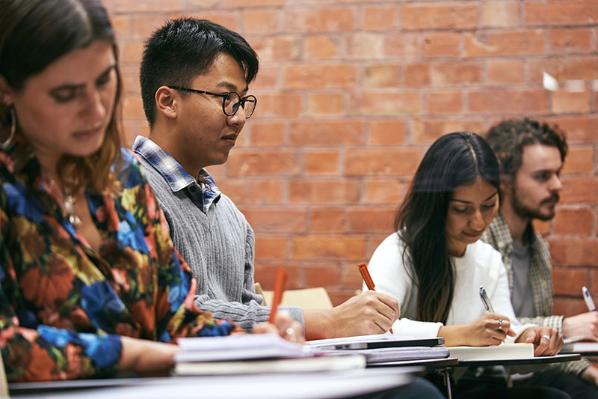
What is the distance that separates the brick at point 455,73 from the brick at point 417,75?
0.02 metres

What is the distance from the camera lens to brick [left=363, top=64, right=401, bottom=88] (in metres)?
3.14

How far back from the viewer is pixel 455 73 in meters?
3.13

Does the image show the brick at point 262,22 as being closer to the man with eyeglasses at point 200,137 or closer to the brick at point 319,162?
the brick at point 319,162

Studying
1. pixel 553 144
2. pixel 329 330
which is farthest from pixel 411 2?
pixel 329 330

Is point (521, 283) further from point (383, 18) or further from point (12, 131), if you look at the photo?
point (12, 131)

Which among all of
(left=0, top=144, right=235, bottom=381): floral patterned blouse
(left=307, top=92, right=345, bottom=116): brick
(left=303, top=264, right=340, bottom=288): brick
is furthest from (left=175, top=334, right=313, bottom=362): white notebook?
(left=307, top=92, right=345, bottom=116): brick

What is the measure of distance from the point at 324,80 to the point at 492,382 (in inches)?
43.6

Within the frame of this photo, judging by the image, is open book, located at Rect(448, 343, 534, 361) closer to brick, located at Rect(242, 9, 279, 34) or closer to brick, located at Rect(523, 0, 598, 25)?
brick, located at Rect(523, 0, 598, 25)

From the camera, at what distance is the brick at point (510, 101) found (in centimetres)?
313

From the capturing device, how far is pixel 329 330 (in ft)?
6.63

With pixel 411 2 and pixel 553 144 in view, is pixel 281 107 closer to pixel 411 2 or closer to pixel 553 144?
pixel 411 2

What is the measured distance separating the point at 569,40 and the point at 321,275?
42.7 inches

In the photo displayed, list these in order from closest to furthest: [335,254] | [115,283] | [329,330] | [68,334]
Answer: [68,334] → [115,283] → [329,330] → [335,254]

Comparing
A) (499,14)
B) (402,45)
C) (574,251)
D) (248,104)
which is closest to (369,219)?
(402,45)
